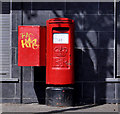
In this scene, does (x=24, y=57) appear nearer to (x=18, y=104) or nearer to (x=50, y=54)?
(x=50, y=54)

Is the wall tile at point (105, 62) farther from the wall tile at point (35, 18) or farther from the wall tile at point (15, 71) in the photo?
the wall tile at point (15, 71)

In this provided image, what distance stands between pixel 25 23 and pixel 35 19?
339 millimetres

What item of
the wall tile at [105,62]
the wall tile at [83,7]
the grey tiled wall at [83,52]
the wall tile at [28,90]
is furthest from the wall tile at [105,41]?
the wall tile at [28,90]

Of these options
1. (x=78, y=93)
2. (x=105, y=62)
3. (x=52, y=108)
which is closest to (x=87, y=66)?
(x=105, y=62)

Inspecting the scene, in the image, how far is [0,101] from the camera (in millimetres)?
9414

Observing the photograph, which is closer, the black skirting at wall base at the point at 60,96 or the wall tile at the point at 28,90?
the black skirting at wall base at the point at 60,96

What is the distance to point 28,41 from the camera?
8.74 meters

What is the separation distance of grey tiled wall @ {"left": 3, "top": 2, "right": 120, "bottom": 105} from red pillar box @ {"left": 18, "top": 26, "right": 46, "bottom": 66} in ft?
2.26

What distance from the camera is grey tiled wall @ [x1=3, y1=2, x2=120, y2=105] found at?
30.9ft

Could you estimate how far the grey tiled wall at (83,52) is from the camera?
9.41 meters

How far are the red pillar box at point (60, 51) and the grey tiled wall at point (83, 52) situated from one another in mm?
818

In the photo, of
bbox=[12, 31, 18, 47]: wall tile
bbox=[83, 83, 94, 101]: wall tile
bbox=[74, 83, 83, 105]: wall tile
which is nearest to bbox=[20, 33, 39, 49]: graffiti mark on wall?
bbox=[12, 31, 18, 47]: wall tile

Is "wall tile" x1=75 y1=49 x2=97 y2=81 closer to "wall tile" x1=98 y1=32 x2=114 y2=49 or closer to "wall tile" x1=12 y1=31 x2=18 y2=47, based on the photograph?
"wall tile" x1=98 y1=32 x2=114 y2=49

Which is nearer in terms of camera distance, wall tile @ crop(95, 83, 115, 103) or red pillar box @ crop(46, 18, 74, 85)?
red pillar box @ crop(46, 18, 74, 85)
